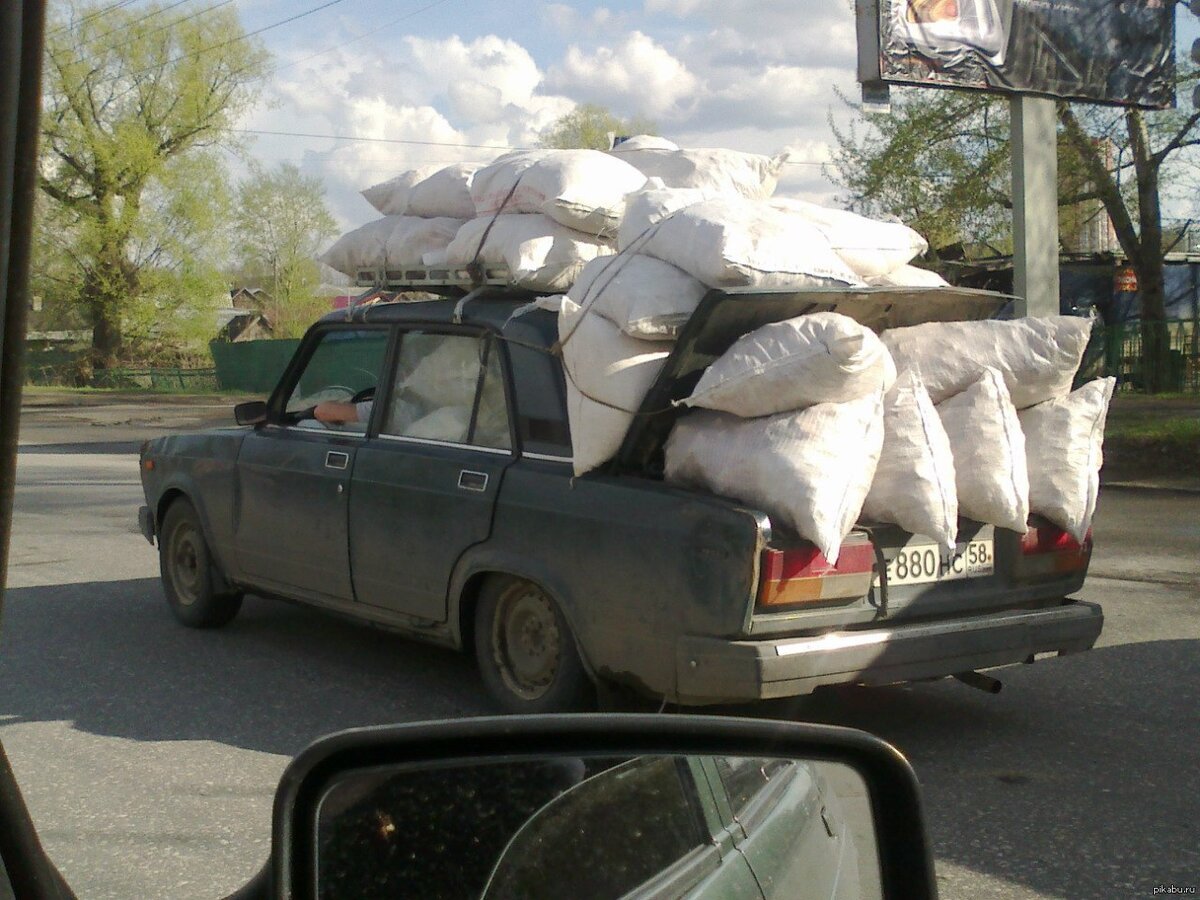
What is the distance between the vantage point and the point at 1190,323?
1006 inches

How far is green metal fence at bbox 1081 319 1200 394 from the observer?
25.3 m

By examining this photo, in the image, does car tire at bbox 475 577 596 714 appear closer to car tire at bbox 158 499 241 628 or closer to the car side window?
the car side window

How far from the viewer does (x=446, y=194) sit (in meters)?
6.65

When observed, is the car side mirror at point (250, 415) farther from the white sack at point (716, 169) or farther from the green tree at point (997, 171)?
the green tree at point (997, 171)

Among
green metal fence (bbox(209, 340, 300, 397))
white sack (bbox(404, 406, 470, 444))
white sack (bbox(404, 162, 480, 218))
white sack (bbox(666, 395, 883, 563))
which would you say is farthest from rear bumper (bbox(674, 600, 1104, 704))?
green metal fence (bbox(209, 340, 300, 397))

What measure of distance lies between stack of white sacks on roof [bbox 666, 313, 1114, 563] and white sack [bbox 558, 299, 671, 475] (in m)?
0.21

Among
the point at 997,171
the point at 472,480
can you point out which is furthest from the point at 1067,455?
the point at 997,171

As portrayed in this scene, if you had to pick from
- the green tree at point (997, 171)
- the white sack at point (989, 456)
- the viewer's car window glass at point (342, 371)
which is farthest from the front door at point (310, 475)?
the green tree at point (997, 171)

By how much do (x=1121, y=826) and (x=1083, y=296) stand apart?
33.8 m

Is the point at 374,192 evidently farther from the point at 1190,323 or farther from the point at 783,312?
the point at 1190,323

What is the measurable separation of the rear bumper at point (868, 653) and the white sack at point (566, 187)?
2149 mm

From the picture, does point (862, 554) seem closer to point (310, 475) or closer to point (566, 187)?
point (566, 187)

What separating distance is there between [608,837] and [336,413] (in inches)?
200

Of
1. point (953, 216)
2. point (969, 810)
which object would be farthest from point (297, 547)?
point (953, 216)
